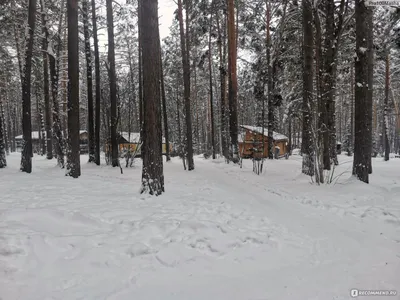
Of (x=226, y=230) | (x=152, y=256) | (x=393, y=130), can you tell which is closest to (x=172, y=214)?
(x=226, y=230)

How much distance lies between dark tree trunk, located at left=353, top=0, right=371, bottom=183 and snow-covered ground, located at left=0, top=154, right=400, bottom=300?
Result: 1.67 m

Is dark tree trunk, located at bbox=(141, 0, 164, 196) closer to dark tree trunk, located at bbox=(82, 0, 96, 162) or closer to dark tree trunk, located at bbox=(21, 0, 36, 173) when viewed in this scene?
dark tree trunk, located at bbox=(21, 0, 36, 173)

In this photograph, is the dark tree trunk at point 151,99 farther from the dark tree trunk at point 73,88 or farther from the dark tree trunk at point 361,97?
the dark tree trunk at point 361,97

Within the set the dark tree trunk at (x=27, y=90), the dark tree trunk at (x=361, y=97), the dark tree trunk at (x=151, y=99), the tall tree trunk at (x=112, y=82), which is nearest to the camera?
the dark tree trunk at (x=151, y=99)

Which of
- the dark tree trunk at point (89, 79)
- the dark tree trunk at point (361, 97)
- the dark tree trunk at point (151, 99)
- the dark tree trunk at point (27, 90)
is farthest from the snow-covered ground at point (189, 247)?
the dark tree trunk at point (89, 79)

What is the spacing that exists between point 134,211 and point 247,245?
81.4 inches

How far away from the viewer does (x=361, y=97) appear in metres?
7.62

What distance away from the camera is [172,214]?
4.62 metres

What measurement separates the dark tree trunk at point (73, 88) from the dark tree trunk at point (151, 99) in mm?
3513

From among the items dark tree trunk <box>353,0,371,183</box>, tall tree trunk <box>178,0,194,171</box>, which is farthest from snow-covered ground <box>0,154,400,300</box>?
tall tree trunk <box>178,0,194,171</box>

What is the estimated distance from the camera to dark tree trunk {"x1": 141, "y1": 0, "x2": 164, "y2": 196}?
19.5 feet

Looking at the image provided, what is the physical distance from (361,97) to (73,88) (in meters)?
8.69

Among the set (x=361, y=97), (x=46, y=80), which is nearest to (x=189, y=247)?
(x=361, y=97)

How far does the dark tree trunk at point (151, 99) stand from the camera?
233 inches
